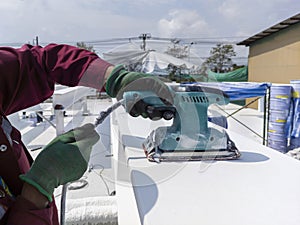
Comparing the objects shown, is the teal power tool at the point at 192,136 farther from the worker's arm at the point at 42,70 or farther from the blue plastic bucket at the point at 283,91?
the blue plastic bucket at the point at 283,91

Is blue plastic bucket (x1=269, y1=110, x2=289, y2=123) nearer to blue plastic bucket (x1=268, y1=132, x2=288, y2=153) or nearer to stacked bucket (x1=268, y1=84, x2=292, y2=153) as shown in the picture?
stacked bucket (x1=268, y1=84, x2=292, y2=153)

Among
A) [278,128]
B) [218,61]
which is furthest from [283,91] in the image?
[218,61]

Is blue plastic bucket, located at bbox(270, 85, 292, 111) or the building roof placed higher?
the building roof

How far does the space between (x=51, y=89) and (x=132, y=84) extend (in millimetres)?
233

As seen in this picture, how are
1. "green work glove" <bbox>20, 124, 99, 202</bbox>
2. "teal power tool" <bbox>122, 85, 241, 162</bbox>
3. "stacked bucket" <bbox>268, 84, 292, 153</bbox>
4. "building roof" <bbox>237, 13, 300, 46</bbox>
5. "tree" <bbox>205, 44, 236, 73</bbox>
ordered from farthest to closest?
1. "building roof" <bbox>237, 13, 300, 46</bbox>
2. "stacked bucket" <bbox>268, 84, 292, 153</bbox>
3. "tree" <bbox>205, 44, 236, 73</bbox>
4. "teal power tool" <bbox>122, 85, 241, 162</bbox>
5. "green work glove" <bbox>20, 124, 99, 202</bbox>

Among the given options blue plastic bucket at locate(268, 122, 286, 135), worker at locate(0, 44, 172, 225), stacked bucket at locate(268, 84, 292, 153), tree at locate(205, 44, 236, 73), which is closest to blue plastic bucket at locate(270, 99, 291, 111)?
stacked bucket at locate(268, 84, 292, 153)

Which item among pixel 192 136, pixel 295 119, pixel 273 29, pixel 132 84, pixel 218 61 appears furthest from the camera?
pixel 273 29

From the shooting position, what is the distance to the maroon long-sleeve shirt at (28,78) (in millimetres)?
621

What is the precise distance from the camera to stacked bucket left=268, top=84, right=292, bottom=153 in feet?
11.8

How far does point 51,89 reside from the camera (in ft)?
2.43

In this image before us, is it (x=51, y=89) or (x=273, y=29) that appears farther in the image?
(x=273, y=29)

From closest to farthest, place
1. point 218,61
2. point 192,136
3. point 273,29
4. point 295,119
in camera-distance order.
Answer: point 192,136
point 218,61
point 295,119
point 273,29

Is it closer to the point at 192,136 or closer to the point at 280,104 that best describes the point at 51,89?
the point at 192,136

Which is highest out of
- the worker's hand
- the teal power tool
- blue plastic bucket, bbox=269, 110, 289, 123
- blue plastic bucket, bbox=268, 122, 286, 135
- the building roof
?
the building roof
